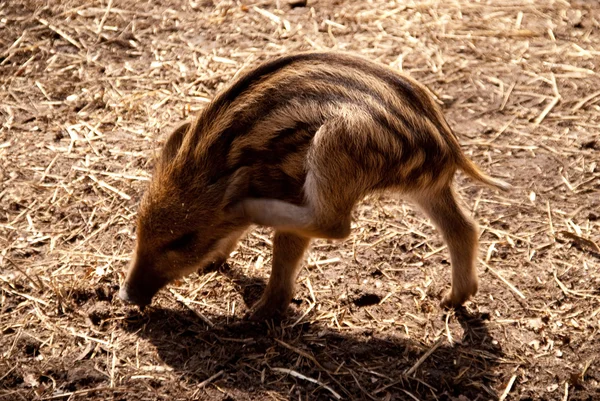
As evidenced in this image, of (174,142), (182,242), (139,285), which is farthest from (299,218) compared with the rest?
(139,285)

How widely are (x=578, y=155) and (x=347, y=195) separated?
2.16m

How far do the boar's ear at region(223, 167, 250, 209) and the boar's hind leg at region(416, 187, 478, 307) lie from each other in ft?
3.03

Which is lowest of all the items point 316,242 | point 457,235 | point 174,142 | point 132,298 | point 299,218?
point 316,242

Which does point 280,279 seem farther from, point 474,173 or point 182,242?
point 474,173

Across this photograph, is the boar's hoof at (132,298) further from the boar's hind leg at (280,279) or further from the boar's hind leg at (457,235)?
the boar's hind leg at (457,235)

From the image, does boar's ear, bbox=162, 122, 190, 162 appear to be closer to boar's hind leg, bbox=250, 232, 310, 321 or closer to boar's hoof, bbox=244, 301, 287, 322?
boar's hind leg, bbox=250, 232, 310, 321

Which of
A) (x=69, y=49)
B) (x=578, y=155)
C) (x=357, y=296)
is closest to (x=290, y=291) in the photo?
(x=357, y=296)

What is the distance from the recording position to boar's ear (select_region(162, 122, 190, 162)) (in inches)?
170

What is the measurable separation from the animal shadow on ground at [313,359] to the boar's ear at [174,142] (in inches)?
32.5

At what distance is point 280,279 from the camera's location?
4.44 meters

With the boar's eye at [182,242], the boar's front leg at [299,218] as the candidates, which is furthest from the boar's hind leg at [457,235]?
the boar's eye at [182,242]

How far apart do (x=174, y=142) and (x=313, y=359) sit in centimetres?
128

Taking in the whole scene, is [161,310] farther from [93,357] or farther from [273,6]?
[273,6]

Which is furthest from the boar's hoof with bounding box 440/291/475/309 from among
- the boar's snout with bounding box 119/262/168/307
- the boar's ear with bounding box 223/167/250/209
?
the boar's snout with bounding box 119/262/168/307
